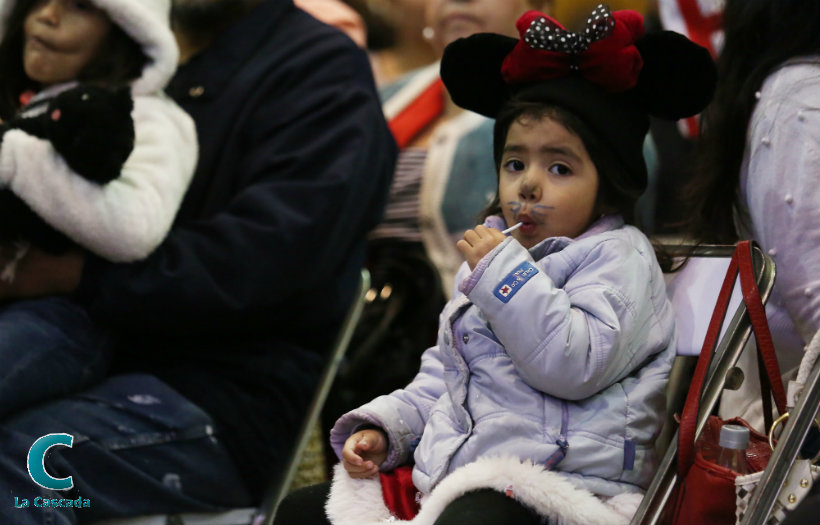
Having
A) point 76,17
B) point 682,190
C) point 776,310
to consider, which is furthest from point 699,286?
point 76,17

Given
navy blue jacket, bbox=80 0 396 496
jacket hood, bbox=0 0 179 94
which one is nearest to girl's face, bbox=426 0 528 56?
navy blue jacket, bbox=80 0 396 496

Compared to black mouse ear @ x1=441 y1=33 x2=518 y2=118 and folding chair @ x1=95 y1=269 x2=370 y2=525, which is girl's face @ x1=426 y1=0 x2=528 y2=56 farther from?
black mouse ear @ x1=441 y1=33 x2=518 y2=118

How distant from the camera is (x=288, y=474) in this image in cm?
221

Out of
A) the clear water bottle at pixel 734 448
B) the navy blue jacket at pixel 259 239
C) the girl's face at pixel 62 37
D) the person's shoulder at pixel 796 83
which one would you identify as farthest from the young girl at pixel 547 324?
the girl's face at pixel 62 37

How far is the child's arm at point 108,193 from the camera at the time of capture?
2.07m

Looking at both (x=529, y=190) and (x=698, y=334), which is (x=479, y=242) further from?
(x=698, y=334)

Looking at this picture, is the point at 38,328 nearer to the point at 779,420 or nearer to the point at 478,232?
the point at 478,232

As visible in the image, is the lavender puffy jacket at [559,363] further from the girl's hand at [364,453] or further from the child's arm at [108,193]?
the child's arm at [108,193]

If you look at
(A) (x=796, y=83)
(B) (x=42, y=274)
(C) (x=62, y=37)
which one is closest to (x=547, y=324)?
(A) (x=796, y=83)

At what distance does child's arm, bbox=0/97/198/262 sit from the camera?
207 cm

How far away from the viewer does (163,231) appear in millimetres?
2166

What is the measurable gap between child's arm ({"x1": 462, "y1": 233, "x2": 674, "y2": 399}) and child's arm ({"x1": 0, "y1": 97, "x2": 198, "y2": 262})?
83cm

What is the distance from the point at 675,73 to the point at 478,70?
0.32 m

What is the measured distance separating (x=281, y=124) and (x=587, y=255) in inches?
36.8
